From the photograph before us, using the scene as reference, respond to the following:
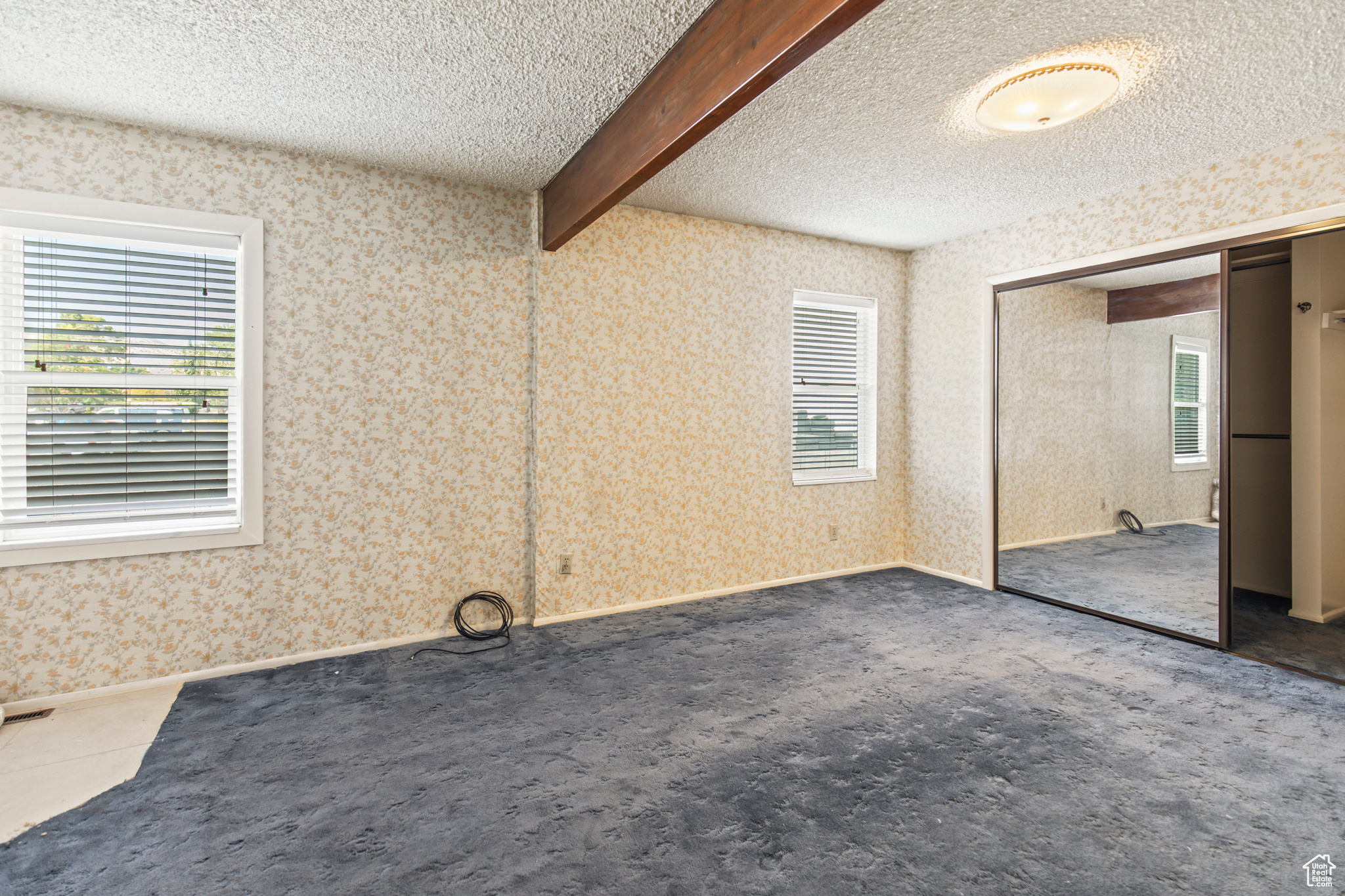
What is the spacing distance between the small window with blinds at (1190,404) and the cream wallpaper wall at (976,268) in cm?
61

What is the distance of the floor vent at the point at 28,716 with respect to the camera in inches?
94.4

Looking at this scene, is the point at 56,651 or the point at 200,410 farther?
the point at 200,410

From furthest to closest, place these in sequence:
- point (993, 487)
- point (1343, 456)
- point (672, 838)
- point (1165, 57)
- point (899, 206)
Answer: point (993, 487), point (899, 206), point (1343, 456), point (1165, 57), point (672, 838)

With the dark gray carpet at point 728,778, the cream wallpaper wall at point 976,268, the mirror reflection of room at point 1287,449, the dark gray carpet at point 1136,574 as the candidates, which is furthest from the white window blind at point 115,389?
the mirror reflection of room at point 1287,449

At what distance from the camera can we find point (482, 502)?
3.37 metres

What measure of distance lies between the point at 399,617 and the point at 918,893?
2658 mm

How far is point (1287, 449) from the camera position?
10.7ft

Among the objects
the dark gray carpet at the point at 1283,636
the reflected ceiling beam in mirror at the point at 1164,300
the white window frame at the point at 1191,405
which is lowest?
the dark gray carpet at the point at 1283,636

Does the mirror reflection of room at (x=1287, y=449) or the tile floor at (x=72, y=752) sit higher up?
the mirror reflection of room at (x=1287, y=449)

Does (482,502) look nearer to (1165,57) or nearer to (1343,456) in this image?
(1165,57)

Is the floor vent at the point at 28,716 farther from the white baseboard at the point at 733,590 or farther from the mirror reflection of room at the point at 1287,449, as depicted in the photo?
the mirror reflection of room at the point at 1287,449

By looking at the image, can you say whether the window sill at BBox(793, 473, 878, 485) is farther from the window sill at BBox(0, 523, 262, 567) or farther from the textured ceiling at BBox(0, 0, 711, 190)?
the window sill at BBox(0, 523, 262, 567)

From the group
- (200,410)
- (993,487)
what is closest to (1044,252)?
(993,487)

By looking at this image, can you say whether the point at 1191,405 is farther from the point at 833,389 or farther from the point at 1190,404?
the point at 833,389
